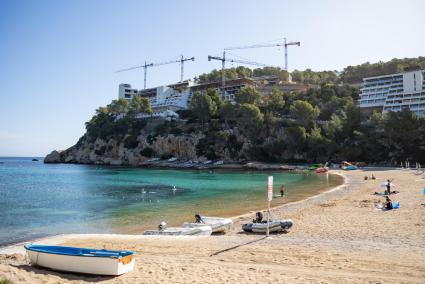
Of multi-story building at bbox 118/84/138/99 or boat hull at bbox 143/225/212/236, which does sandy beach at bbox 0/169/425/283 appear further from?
multi-story building at bbox 118/84/138/99

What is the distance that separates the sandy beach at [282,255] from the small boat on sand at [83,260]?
207 millimetres

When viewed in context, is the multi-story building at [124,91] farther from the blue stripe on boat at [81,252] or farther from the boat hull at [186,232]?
the blue stripe on boat at [81,252]

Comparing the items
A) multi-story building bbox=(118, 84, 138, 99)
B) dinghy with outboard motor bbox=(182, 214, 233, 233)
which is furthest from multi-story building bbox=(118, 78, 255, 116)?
dinghy with outboard motor bbox=(182, 214, 233, 233)

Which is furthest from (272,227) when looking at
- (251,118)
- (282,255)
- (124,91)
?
(124,91)

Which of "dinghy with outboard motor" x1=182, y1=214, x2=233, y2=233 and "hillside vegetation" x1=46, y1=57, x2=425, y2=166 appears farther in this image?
"hillside vegetation" x1=46, y1=57, x2=425, y2=166

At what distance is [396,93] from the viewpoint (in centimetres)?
10262

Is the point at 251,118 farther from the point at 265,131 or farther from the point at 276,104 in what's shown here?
the point at 276,104

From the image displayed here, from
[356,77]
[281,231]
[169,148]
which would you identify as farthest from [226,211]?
[356,77]

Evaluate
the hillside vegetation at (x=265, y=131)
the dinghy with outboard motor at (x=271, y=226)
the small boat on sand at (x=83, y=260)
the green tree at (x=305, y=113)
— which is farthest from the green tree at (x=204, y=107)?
the small boat on sand at (x=83, y=260)

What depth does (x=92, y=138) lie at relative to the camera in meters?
133

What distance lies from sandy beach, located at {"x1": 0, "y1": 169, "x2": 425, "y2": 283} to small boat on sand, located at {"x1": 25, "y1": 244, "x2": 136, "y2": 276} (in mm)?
207

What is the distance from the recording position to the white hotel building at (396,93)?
96.1m

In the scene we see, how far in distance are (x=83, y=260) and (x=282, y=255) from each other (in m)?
6.94

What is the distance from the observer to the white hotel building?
9612 cm
